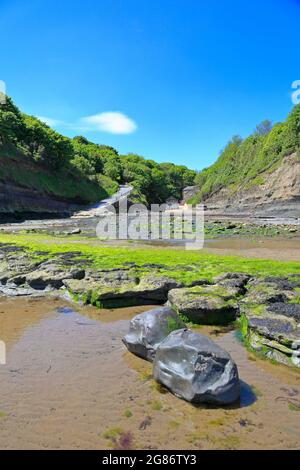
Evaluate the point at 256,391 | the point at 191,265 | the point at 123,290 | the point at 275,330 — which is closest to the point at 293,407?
the point at 256,391

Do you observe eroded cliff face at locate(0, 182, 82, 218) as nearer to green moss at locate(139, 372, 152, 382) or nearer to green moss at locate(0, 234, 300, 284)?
green moss at locate(0, 234, 300, 284)

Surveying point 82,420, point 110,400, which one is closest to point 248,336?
point 110,400

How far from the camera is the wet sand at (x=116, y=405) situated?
155 inches

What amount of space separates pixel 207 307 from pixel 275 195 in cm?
3986

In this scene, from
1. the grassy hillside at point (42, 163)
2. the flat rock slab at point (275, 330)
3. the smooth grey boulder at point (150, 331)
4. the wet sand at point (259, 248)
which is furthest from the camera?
the grassy hillside at point (42, 163)

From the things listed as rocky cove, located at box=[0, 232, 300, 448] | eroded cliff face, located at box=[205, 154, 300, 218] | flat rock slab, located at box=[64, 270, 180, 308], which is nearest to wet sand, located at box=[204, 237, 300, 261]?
rocky cove, located at box=[0, 232, 300, 448]

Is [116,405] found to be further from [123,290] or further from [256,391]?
[123,290]

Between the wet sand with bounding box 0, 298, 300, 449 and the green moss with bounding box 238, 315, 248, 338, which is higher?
the green moss with bounding box 238, 315, 248, 338

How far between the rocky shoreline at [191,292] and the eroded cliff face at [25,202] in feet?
104

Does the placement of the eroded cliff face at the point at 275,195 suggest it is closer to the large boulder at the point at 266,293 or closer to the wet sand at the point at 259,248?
the wet sand at the point at 259,248

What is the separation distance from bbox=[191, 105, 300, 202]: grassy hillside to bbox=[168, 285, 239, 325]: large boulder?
42579 mm

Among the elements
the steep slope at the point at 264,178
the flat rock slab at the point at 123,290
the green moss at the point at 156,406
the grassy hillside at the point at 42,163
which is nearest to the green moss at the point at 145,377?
the green moss at the point at 156,406

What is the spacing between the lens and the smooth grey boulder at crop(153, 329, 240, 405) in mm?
4535
